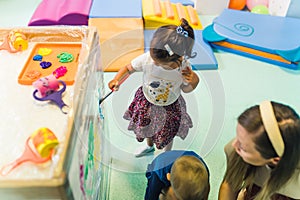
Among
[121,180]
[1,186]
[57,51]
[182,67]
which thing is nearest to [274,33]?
[182,67]

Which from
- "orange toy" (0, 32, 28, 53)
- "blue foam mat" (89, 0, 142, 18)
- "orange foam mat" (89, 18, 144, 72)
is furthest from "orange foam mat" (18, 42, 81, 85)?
"blue foam mat" (89, 0, 142, 18)

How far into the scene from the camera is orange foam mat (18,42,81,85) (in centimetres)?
66

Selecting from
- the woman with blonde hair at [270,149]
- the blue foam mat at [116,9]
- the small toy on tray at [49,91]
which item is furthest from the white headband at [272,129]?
the blue foam mat at [116,9]

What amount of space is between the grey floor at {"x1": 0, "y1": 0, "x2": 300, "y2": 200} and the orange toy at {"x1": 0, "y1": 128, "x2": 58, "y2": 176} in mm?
526

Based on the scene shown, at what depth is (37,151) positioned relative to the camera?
477 mm

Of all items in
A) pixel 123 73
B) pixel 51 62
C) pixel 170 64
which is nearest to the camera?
pixel 51 62

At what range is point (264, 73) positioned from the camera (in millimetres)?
1635

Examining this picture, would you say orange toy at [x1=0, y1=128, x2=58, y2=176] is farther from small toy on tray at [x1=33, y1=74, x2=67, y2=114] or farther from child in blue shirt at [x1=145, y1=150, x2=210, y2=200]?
child in blue shirt at [x1=145, y1=150, x2=210, y2=200]

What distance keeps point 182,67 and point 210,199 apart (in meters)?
0.47

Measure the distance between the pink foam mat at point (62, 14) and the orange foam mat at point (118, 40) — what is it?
0.35 ft

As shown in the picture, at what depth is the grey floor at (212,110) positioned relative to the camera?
3.51 ft

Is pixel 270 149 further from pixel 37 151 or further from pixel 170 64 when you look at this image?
pixel 37 151

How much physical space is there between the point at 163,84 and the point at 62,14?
113 centimetres

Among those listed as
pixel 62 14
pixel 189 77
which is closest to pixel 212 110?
pixel 189 77
